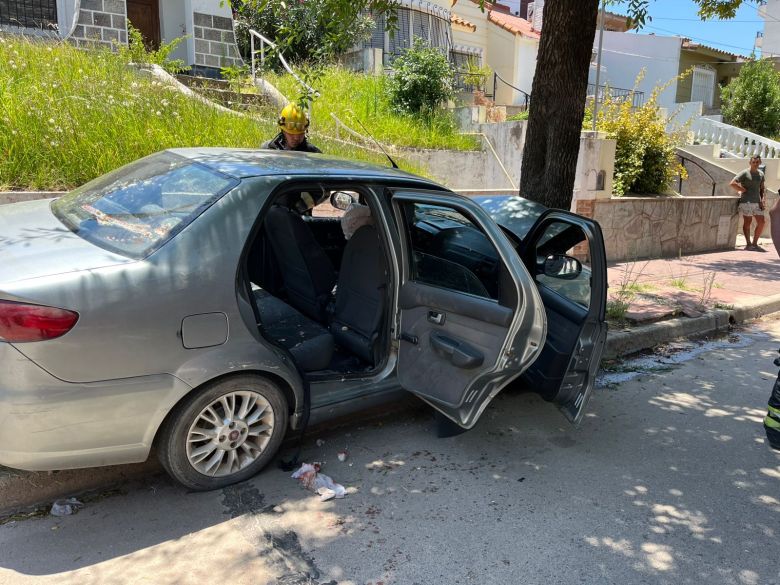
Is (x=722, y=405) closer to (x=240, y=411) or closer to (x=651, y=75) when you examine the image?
(x=240, y=411)

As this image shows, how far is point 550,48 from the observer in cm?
558

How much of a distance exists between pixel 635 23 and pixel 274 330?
4994 mm

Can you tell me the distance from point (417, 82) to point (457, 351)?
35.5 ft

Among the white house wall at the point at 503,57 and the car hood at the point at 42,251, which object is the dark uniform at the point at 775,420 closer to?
the car hood at the point at 42,251

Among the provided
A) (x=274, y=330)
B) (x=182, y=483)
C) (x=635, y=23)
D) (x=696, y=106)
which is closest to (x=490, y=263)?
(x=274, y=330)

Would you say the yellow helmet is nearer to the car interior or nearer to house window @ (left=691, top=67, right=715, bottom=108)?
the car interior

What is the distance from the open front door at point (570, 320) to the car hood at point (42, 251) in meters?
2.49

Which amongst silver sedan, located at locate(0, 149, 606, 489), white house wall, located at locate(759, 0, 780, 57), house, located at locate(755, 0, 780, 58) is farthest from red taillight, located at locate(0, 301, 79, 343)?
white house wall, located at locate(759, 0, 780, 57)

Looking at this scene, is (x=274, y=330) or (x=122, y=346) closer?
(x=122, y=346)

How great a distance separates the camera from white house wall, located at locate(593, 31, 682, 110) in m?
26.2

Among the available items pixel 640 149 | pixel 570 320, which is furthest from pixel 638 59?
pixel 570 320

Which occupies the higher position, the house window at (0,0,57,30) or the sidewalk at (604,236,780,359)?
the house window at (0,0,57,30)

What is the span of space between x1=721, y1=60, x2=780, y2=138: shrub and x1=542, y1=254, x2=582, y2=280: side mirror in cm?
2087

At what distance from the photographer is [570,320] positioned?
390 centimetres
